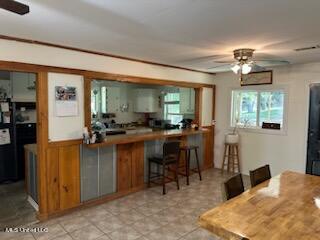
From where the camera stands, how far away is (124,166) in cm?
388

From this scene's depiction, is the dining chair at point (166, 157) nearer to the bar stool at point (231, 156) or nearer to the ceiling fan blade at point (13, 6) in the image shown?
the bar stool at point (231, 156)

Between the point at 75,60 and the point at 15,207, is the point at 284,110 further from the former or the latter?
the point at 15,207

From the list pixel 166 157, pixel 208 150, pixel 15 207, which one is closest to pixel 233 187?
pixel 166 157

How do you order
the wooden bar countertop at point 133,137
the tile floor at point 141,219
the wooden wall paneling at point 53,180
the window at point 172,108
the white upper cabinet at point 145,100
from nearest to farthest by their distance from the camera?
the tile floor at point 141,219 < the wooden wall paneling at point 53,180 < the wooden bar countertop at point 133,137 < the window at point 172,108 < the white upper cabinet at point 145,100

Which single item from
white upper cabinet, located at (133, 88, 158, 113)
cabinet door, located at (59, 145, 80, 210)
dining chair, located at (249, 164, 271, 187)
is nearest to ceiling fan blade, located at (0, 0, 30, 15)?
cabinet door, located at (59, 145, 80, 210)

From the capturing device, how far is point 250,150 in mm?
5000

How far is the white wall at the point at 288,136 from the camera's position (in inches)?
165

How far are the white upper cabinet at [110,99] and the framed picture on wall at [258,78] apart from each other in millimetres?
3556

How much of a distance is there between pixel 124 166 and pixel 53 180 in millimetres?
1120

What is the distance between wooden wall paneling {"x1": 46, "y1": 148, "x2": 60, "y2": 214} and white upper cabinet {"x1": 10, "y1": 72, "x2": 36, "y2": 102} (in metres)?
2.16

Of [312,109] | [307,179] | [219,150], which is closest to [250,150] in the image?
[219,150]

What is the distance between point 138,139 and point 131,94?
12.0ft

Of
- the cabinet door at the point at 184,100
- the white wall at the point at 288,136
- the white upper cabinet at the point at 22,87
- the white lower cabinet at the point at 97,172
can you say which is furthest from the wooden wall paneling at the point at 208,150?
the white upper cabinet at the point at 22,87

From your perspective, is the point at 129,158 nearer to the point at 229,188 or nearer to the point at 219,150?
the point at 229,188
